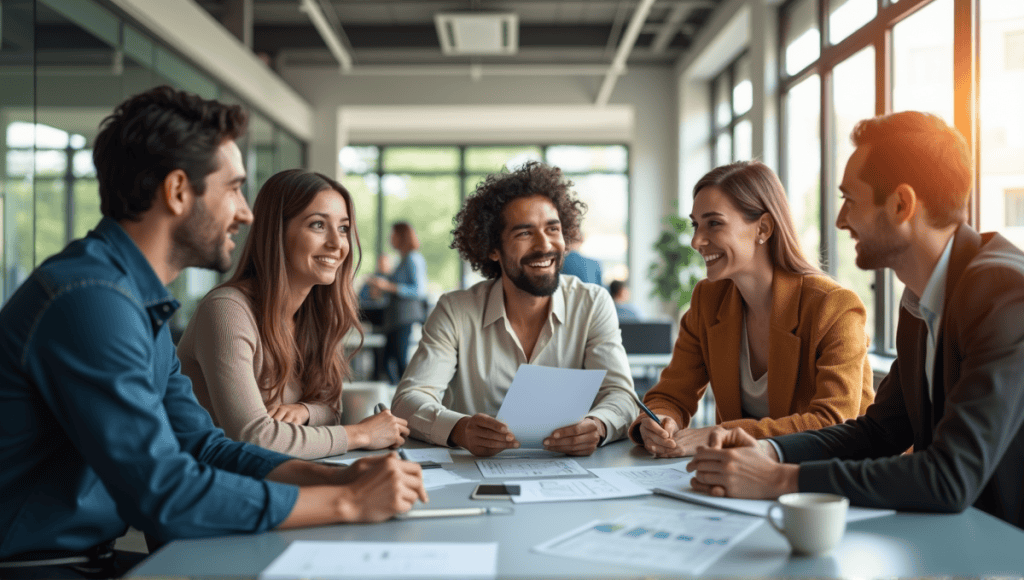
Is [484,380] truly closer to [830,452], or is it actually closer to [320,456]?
[320,456]

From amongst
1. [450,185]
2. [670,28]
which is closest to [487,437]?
[670,28]

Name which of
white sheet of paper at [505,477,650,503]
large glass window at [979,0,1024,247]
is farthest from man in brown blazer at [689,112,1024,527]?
large glass window at [979,0,1024,247]

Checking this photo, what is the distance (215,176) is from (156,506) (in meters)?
0.55

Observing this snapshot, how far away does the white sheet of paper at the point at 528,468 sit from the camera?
5.06 ft

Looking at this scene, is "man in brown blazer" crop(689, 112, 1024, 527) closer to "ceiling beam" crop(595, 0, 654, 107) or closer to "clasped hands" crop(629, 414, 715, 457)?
"clasped hands" crop(629, 414, 715, 457)

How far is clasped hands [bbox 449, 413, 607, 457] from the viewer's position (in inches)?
68.3

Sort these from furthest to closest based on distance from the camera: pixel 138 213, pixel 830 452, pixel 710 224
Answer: pixel 710 224
pixel 830 452
pixel 138 213

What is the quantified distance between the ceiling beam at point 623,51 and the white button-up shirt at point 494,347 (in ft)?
16.4

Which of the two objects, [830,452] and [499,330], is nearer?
[830,452]

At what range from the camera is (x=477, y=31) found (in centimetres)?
705

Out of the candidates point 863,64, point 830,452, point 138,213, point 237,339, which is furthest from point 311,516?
point 863,64

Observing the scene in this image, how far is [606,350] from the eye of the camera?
227cm

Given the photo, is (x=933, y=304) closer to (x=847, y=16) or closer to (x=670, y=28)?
(x=847, y=16)

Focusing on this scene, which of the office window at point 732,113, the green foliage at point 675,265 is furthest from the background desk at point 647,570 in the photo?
the green foliage at point 675,265
